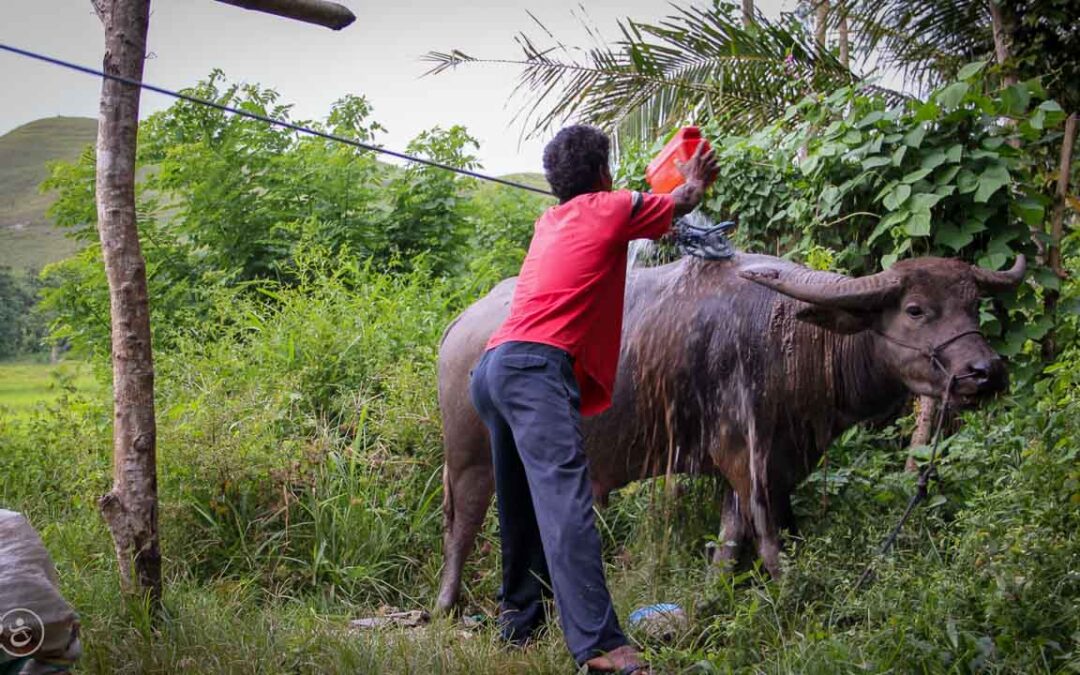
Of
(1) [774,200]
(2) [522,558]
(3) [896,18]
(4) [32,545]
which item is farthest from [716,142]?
(4) [32,545]

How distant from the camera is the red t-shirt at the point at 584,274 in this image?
386 centimetres

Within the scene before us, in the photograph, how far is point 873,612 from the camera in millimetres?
3828

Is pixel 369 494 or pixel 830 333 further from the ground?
pixel 830 333

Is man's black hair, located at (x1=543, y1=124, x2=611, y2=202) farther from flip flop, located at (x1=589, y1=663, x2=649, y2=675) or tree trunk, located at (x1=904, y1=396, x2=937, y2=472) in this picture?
tree trunk, located at (x1=904, y1=396, x2=937, y2=472)

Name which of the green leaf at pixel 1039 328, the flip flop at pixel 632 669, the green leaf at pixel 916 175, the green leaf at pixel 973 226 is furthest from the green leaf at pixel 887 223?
the flip flop at pixel 632 669

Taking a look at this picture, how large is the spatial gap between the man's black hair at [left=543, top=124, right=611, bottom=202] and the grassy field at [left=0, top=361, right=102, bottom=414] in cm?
495

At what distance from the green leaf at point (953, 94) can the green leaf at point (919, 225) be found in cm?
53

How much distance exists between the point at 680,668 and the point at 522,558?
2.89 ft

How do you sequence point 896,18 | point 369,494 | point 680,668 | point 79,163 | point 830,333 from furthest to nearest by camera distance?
point 79,163 < point 896,18 < point 369,494 < point 830,333 < point 680,668

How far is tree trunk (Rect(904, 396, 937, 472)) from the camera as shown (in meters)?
5.38

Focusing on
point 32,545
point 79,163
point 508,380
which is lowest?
point 32,545

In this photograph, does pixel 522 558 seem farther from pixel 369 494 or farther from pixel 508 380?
pixel 369 494

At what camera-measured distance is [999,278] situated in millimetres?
4457

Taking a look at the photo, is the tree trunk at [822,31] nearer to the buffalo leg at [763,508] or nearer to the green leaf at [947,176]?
the green leaf at [947,176]
